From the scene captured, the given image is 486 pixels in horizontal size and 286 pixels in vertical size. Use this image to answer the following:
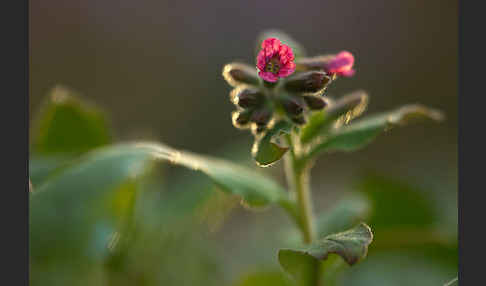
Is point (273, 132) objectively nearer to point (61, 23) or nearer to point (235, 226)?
point (235, 226)

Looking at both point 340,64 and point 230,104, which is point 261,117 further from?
point 230,104

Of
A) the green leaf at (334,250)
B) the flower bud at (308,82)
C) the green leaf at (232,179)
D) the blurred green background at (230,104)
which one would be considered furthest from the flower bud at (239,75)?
the blurred green background at (230,104)

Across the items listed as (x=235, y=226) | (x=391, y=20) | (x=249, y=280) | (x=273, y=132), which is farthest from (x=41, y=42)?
(x=273, y=132)

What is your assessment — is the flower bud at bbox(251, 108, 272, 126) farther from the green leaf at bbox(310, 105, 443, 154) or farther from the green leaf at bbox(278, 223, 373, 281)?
the green leaf at bbox(278, 223, 373, 281)

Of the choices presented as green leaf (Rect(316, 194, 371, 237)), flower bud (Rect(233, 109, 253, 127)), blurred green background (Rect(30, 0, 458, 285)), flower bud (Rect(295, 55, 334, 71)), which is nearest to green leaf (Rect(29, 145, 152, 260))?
blurred green background (Rect(30, 0, 458, 285))

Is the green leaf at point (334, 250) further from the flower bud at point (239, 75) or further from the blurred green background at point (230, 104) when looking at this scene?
the blurred green background at point (230, 104)

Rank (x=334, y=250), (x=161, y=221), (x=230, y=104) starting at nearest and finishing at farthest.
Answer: (x=334, y=250), (x=161, y=221), (x=230, y=104)

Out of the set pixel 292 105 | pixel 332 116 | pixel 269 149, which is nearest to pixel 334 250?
pixel 269 149
